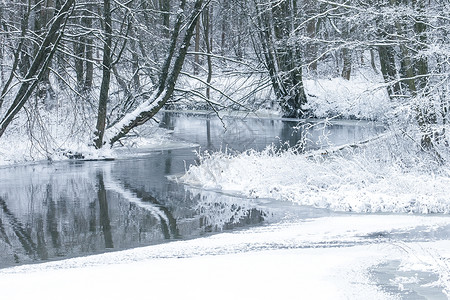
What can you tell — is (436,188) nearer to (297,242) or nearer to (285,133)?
(297,242)

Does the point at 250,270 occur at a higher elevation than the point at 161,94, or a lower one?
lower

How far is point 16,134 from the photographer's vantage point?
19.4 meters

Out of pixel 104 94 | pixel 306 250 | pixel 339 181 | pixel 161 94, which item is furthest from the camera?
pixel 161 94

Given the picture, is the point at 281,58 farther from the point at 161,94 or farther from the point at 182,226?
the point at 182,226

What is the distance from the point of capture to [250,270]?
7285 mm

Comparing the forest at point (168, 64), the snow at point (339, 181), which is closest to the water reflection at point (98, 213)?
the snow at point (339, 181)

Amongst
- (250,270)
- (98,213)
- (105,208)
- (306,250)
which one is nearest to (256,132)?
(105,208)

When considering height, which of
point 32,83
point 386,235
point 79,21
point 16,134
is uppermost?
point 79,21

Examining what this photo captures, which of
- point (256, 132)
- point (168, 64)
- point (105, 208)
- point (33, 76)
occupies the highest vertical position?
point (168, 64)

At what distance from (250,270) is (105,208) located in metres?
4.94

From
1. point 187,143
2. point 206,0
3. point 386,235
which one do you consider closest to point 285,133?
Result: point 187,143

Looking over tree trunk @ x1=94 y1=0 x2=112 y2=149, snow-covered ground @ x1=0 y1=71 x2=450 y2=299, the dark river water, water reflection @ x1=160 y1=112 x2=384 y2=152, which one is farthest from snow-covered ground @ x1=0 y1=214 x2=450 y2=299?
tree trunk @ x1=94 y1=0 x2=112 y2=149

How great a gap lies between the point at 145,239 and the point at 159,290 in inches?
103

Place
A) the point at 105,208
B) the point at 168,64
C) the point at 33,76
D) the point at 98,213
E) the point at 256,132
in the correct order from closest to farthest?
1. the point at 98,213
2. the point at 105,208
3. the point at 33,76
4. the point at 168,64
5. the point at 256,132
